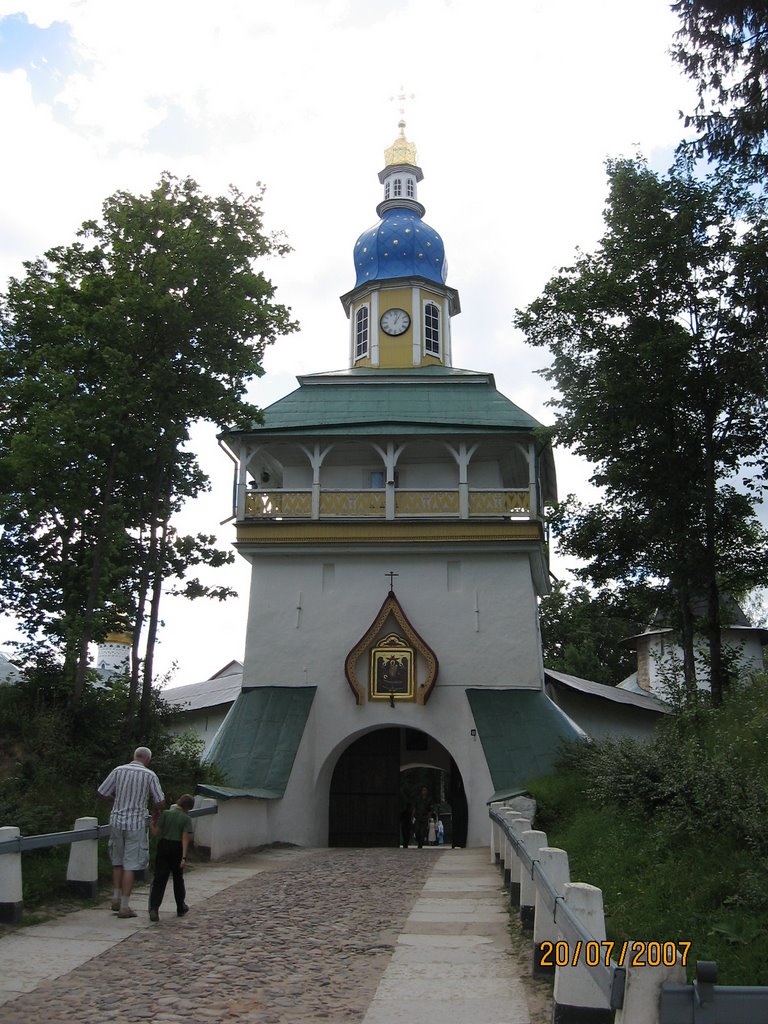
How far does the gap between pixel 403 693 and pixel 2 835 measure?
40.5ft

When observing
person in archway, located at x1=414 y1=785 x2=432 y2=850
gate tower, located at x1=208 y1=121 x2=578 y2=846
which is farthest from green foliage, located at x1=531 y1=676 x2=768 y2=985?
person in archway, located at x1=414 y1=785 x2=432 y2=850

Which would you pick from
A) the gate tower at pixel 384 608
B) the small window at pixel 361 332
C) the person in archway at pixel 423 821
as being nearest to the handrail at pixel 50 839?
the gate tower at pixel 384 608

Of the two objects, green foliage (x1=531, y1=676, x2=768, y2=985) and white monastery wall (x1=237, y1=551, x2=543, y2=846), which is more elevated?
white monastery wall (x1=237, y1=551, x2=543, y2=846)

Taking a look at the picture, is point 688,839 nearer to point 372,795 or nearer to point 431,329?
point 372,795

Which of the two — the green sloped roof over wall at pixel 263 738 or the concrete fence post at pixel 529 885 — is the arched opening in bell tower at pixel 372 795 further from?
the concrete fence post at pixel 529 885

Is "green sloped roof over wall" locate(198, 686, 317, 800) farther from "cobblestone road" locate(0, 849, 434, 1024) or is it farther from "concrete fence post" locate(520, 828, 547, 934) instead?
"concrete fence post" locate(520, 828, 547, 934)

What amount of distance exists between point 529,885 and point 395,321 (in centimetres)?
2034

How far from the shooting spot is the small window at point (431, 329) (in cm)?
2641

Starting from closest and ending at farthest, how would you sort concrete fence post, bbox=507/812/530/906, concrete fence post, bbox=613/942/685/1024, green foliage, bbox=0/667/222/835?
concrete fence post, bbox=613/942/685/1024 < concrete fence post, bbox=507/812/530/906 < green foliage, bbox=0/667/222/835

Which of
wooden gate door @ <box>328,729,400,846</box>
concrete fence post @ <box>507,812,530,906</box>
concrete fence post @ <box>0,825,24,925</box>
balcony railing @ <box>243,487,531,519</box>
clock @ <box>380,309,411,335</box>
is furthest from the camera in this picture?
clock @ <box>380,309,411,335</box>

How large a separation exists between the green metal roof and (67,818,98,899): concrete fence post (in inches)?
495

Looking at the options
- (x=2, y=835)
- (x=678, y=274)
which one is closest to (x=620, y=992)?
(x=2, y=835)

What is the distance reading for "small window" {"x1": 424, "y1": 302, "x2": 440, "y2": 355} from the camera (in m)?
26.4

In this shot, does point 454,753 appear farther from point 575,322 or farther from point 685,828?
point 685,828
